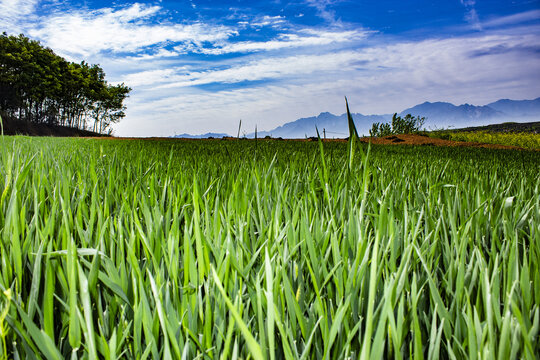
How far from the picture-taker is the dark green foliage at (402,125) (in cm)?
2097

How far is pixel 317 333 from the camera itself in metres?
0.53

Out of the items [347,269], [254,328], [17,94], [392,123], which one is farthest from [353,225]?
[17,94]

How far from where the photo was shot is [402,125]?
22.5m

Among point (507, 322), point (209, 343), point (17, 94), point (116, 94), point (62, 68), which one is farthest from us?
point (116, 94)

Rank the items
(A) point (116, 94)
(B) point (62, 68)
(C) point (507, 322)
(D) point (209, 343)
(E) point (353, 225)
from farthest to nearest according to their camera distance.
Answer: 1. (A) point (116, 94)
2. (B) point (62, 68)
3. (E) point (353, 225)
4. (D) point (209, 343)
5. (C) point (507, 322)

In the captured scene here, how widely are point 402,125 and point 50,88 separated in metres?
40.5

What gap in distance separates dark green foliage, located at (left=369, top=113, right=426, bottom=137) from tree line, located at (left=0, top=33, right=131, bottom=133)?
37563mm

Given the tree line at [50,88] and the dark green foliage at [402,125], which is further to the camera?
the tree line at [50,88]

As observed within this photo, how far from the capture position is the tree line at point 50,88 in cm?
3684

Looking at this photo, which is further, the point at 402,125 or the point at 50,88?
the point at 50,88

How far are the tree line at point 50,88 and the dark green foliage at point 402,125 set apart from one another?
37.6 metres

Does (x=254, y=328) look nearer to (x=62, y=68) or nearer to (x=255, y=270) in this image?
(x=255, y=270)

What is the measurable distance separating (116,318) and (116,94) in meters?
58.6

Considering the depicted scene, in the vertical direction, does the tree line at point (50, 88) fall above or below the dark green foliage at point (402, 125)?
above
